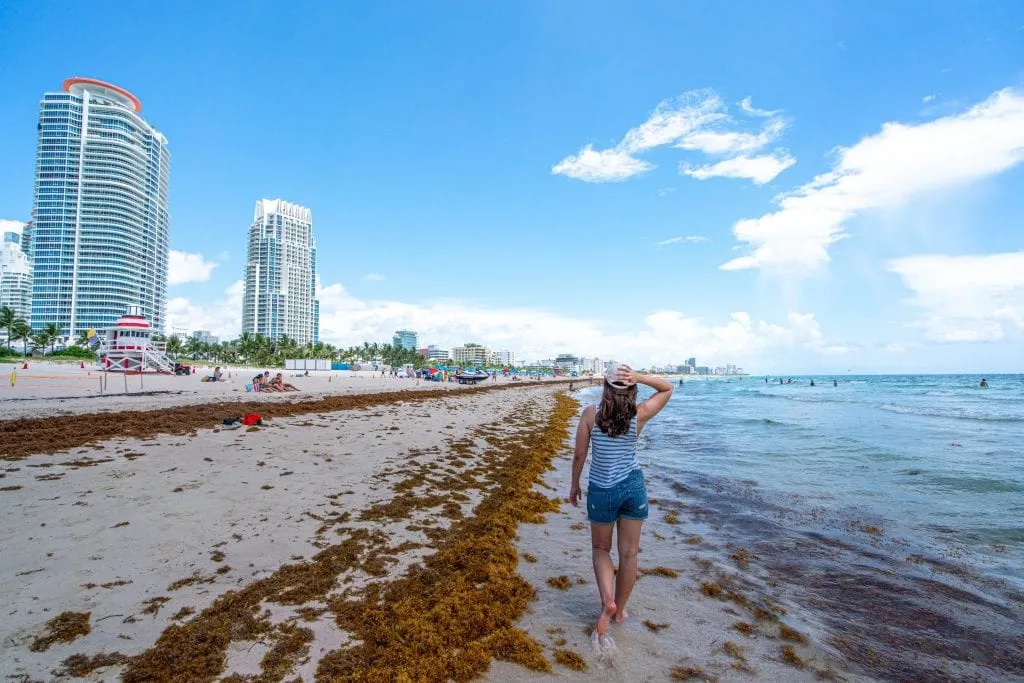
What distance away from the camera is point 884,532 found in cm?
816

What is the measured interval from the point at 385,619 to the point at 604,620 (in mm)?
2076

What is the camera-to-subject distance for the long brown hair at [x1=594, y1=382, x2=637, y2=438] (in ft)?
13.6

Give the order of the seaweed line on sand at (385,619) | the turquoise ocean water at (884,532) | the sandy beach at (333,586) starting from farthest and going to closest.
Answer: the turquoise ocean water at (884,532)
the sandy beach at (333,586)
the seaweed line on sand at (385,619)

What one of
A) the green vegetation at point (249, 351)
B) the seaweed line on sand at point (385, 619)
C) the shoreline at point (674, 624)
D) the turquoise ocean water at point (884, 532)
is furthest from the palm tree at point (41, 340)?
the shoreline at point (674, 624)

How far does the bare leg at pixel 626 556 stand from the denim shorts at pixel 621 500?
87 mm

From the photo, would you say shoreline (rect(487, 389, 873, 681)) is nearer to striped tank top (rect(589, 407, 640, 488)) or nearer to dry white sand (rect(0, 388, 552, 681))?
striped tank top (rect(589, 407, 640, 488))

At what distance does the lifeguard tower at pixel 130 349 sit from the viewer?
5156cm

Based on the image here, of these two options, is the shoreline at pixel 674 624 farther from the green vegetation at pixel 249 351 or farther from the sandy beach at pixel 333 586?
the green vegetation at pixel 249 351

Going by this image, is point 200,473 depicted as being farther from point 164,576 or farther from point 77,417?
point 77,417

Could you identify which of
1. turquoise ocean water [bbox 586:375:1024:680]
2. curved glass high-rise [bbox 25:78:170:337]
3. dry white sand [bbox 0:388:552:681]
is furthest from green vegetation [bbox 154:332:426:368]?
turquoise ocean water [bbox 586:375:1024:680]

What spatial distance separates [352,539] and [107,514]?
3.75 metres

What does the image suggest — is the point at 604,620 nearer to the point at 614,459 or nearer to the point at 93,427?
the point at 614,459

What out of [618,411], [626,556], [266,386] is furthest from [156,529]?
[266,386]

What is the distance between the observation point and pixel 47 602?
4.29 meters
